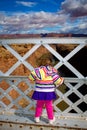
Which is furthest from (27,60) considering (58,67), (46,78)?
(46,78)

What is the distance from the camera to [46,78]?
15.2ft

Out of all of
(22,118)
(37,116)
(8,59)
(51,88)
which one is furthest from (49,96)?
(8,59)

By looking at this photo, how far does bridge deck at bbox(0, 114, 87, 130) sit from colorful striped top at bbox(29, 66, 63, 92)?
681 millimetres

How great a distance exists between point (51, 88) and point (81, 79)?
0.63m

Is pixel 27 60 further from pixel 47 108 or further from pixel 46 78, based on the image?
pixel 46 78

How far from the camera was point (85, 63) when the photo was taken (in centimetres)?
4481

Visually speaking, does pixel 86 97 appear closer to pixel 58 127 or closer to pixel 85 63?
pixel 58 127

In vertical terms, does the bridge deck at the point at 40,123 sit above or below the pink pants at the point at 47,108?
below

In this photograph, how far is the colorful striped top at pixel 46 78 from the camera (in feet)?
15.2

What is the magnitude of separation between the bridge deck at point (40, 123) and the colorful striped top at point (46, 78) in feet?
2.24

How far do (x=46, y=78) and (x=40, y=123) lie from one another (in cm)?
90

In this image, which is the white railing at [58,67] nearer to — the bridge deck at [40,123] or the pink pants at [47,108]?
the bridge deck at [40,123]

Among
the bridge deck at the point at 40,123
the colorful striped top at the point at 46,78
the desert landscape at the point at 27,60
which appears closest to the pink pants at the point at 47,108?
the bridge deck at the point at 40,123

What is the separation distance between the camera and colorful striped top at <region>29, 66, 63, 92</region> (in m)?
4.64
